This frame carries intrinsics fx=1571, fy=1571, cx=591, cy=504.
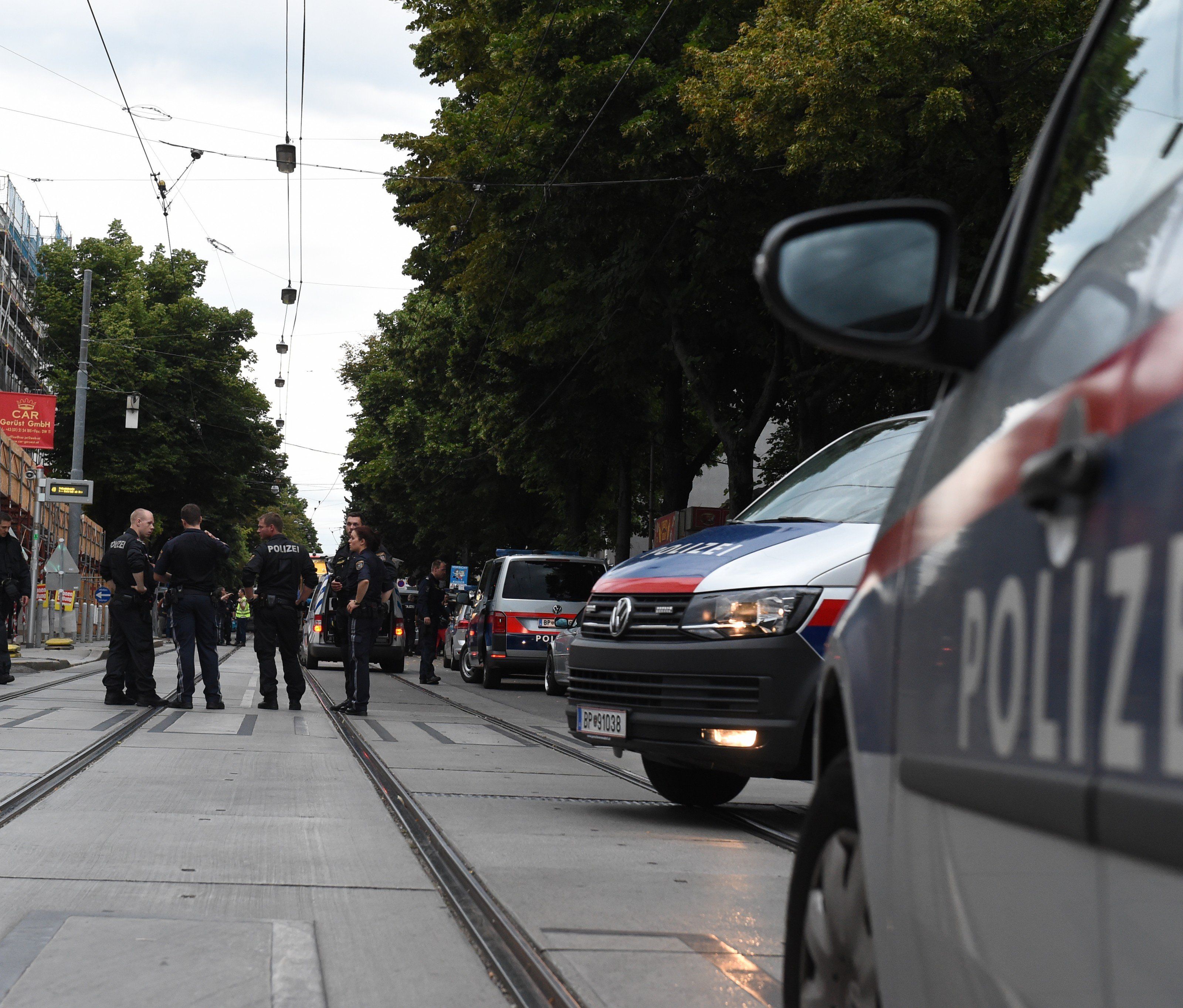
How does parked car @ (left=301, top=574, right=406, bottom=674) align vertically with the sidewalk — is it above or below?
above

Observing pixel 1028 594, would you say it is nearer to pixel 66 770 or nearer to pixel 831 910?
pixel 831 910

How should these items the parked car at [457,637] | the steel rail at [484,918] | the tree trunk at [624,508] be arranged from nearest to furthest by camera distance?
the steel rail at [484,918] < the parked car at [457,637] < the tree trunk at [624,508]

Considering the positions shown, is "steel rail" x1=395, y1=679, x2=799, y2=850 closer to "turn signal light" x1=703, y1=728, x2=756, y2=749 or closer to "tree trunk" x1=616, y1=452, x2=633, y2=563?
"turn signal light" x1=703, y1=728, x2=756, y2=749

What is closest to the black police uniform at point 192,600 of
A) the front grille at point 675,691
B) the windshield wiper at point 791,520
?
the front grille at point 675,691

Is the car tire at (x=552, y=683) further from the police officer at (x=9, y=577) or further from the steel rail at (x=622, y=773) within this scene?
the police officer at (x=9, y=577)

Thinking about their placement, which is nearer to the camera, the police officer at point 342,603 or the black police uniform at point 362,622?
the black police uniform at point 362,622

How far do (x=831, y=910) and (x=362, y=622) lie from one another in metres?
12.2

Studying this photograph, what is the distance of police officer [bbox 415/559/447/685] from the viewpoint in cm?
2380

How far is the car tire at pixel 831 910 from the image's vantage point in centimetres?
267

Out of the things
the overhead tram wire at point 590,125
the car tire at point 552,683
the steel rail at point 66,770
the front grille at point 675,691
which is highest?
the overhead tram wire at point 590,125

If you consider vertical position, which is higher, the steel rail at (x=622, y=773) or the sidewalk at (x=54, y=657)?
the sidewalk at (x=54, y=657)

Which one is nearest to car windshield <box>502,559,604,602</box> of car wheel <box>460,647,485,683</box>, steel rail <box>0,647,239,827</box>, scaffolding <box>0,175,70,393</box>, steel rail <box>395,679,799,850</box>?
car wheel <box>460,647,485,683</box>

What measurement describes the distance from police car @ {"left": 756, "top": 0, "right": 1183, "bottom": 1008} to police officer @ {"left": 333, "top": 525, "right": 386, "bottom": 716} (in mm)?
12027

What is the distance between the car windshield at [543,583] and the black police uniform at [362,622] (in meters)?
8.62
